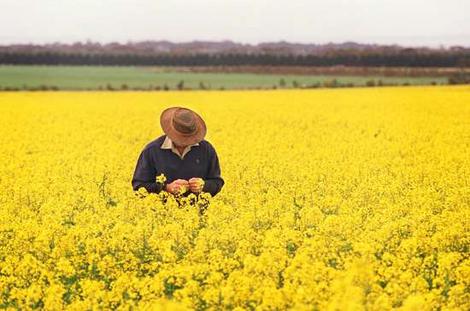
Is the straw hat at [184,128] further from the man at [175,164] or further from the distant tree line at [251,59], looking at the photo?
the distant tree line at [251,59]

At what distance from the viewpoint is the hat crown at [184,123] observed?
870cm

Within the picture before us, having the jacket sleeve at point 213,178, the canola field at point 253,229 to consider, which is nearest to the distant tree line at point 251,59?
the canola field at point 253,229

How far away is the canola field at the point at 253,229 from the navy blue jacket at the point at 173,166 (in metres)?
0.30

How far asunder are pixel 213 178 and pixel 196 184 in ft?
2.11

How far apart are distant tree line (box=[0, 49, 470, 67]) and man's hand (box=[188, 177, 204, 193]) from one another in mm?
35103

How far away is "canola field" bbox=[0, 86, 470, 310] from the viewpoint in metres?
5.95

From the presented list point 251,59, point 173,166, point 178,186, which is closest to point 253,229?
point 178,186

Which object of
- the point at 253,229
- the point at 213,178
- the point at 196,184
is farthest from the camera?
the point at 213,178

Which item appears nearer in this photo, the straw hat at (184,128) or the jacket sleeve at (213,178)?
the straw hat at (184,128)

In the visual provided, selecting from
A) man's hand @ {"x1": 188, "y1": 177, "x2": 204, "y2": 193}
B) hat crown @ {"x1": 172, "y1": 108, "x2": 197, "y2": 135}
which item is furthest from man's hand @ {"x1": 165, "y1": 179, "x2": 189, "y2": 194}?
hat crown @ {"x1": 172, "y1": 108, "x2": 197, "y2": 135}

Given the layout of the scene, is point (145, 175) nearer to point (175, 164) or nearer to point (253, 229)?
point (175, 164)

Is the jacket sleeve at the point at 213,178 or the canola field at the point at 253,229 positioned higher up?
the jacket sleeve at the point at 213,178

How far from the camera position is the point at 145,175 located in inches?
360

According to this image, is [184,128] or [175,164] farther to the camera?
[175,164]
